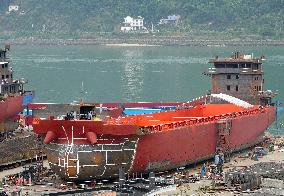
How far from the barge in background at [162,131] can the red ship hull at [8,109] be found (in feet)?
15.3

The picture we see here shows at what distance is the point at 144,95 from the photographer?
332 feet

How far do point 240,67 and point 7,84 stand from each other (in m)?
14.8

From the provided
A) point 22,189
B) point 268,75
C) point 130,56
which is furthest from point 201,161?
point 130,56

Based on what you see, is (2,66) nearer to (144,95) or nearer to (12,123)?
(12,123)

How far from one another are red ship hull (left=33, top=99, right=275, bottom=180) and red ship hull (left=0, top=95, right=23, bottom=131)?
5826 mm

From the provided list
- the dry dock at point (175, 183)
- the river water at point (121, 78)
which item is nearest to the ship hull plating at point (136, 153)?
the dry dock at point (175, 183)

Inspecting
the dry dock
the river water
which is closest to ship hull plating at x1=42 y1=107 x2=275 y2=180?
the dry dock

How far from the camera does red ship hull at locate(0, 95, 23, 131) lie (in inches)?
1783

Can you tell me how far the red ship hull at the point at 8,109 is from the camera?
45281 millimetres

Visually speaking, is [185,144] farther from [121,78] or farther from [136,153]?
[121,78]

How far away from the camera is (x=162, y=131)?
138 ft

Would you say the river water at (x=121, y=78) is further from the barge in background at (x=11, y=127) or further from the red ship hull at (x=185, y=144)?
the red ship hull at (x=185, y=144)

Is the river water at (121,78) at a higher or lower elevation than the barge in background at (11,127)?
lower

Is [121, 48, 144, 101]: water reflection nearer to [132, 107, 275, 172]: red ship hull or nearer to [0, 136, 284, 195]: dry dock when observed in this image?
[132, 107, 275, 172]: red ship hull
